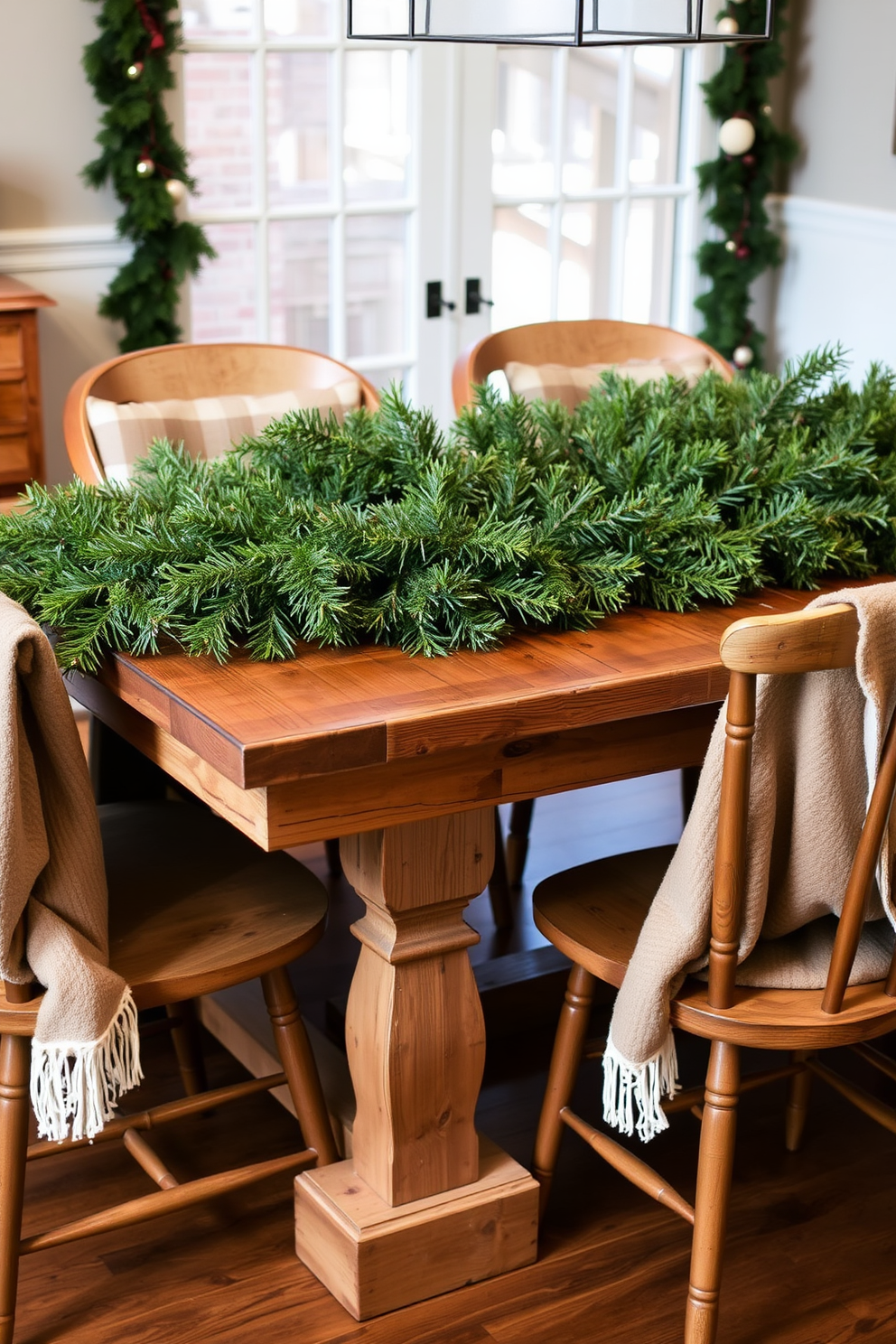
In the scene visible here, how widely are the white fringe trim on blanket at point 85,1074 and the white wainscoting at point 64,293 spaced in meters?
2.45

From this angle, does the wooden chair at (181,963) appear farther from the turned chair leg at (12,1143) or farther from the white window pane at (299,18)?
the white window pane at (299,18)

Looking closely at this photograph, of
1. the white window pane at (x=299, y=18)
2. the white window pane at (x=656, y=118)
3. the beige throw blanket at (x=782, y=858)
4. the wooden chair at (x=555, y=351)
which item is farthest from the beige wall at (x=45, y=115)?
the beige throw blanket at (x=782, y=858)

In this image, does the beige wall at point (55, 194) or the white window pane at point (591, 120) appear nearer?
the beige wall at point (55, 194)

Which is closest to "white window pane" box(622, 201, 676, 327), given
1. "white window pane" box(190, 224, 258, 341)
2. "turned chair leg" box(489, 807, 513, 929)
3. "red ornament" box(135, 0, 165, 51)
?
"white window pane" box(190, 224, 258, 341)

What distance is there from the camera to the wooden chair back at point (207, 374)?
247cm

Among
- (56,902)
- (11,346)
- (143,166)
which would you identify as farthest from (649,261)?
(56,902)

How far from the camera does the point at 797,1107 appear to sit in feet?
6.48

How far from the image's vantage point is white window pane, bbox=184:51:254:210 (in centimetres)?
381

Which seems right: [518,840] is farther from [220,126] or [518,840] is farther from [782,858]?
[220,126]

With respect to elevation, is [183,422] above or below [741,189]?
below

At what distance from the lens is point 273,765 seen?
1289 mm

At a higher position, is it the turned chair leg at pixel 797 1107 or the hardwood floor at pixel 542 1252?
the turned chair leg at pixel 797 1107

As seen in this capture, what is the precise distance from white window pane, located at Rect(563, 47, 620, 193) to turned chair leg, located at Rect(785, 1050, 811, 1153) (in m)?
3.15

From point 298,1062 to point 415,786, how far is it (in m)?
0.47
